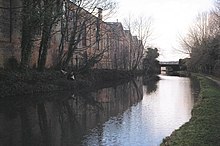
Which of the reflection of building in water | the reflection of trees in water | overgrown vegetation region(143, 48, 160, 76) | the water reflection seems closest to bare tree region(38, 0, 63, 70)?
the reflection of building in water

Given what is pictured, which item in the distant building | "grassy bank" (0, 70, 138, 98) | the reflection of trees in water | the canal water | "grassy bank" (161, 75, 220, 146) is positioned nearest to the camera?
"grassy bank" (161, 75, 220, 146)

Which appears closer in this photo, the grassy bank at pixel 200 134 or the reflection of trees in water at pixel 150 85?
the grassy bank at pixel 200 134

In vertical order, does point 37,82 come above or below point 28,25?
below

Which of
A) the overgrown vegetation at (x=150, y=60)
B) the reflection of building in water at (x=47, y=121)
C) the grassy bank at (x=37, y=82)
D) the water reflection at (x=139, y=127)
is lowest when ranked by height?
the water reflection at (x=139, y=127)

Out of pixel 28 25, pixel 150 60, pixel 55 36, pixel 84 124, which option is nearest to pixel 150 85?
pixel 55 36

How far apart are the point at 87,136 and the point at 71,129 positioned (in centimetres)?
138

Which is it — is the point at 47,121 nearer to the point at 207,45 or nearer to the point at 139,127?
the point at 139,127

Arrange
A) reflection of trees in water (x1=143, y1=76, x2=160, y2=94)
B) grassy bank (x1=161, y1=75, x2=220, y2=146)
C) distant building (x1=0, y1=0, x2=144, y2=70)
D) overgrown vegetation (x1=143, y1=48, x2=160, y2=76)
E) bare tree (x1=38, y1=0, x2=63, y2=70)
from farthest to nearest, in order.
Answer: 1. overgrown vegetation (x1=143, y1=48, x2=160, y2=76)
2. reflection of trees in water (x1=143, y1=76, x2=160, y2=94)
3. distant building (x1=0, y1=0, x2=144, y2=70)
4. bare tree (x1=38, y1=0, x2=63, y2=70)
5. grassy bank (x1=161, y1=75, x2=220, y2=146)

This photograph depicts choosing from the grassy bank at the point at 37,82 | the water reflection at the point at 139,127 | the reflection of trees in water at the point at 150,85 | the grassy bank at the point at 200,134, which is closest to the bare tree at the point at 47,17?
the grassy bank at the point at 37,82

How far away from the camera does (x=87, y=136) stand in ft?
38.1

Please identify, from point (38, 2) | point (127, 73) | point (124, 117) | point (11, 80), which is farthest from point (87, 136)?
point (127, 73)

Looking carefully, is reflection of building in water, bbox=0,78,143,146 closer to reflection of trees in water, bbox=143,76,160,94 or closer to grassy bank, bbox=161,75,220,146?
grassy bank, bbox=161,75,220,146

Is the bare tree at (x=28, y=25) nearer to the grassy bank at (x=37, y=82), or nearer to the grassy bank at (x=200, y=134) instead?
the grassy bank at (x=37, y=82)

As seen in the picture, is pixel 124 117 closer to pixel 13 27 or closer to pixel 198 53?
pixel 13 27
